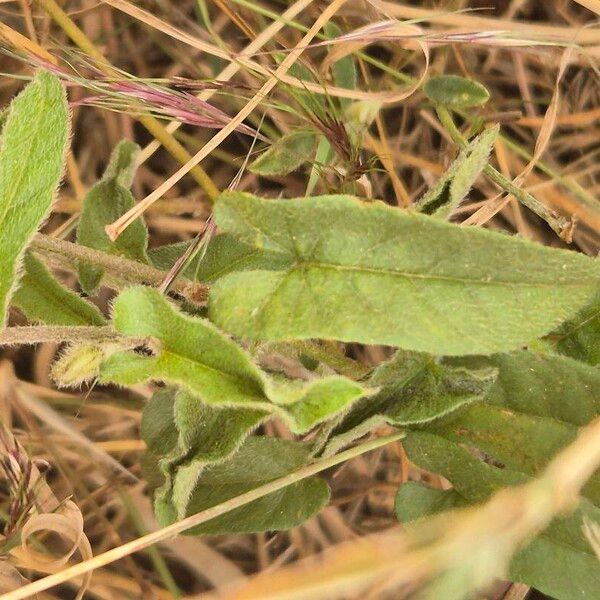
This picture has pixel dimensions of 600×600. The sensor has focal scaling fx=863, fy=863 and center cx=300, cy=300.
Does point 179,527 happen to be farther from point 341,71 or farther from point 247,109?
point 341,71

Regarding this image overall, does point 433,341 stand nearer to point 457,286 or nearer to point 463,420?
point 457,286

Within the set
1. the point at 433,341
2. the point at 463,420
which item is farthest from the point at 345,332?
the point at 463,420

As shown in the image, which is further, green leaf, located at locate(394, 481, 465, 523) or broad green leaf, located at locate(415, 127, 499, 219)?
green leaf, located at locate(394, 481, 465, 523)

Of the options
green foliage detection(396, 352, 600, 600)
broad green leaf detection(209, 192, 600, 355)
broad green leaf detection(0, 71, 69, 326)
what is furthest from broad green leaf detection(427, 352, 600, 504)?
broad green leaf detection(0, 71, 69, 326)

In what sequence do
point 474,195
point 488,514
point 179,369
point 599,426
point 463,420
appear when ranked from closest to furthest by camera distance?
point 488,514, point 599,426, point 179,369, point 463,420, point 474,195

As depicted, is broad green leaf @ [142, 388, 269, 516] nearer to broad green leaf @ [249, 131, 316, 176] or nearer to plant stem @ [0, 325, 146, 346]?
plant stem @ [0, 325, 146, 346]

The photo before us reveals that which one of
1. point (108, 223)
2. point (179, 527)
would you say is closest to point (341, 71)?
point (108, 223)

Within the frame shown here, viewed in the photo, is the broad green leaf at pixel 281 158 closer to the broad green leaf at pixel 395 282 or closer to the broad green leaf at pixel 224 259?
the broad green leaf at pixel 224 259
